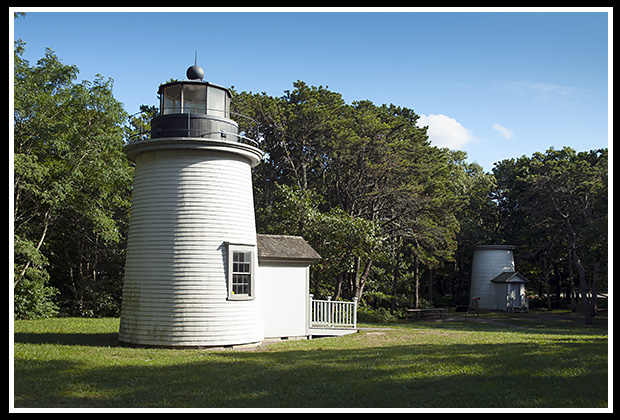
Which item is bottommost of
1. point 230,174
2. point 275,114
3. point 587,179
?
point 230,174

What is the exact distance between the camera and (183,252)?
13383mm

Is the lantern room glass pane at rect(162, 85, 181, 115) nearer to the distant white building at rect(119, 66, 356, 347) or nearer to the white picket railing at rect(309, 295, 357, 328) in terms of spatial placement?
the distant white building at rect(119, 66, 356, 347)

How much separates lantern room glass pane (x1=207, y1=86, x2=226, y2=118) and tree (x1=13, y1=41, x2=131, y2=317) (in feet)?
30.5

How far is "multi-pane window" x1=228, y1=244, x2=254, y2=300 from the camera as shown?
13.8 meters

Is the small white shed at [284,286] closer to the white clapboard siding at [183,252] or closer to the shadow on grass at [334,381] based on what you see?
the white clapboard siding at [183,252]

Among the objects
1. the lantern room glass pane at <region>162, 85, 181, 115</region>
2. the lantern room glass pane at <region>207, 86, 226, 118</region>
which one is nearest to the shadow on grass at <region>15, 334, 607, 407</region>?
the lantern room glass pane at <region>207, 86, 226, 118</region>

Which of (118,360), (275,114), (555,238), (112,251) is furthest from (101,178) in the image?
(555,238)

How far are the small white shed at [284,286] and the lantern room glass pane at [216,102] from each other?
4.18 metres

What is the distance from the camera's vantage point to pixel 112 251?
27812mm

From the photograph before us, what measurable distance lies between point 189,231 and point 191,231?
5 centimetres

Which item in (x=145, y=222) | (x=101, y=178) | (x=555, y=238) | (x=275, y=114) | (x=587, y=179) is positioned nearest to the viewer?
(x=145, y=222)

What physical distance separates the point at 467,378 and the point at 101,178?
61.6 feet

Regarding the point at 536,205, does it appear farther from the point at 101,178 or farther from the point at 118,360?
the point at 118,360

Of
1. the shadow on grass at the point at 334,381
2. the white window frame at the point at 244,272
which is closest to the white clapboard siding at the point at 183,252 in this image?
the white window frame at the point at 244,272
